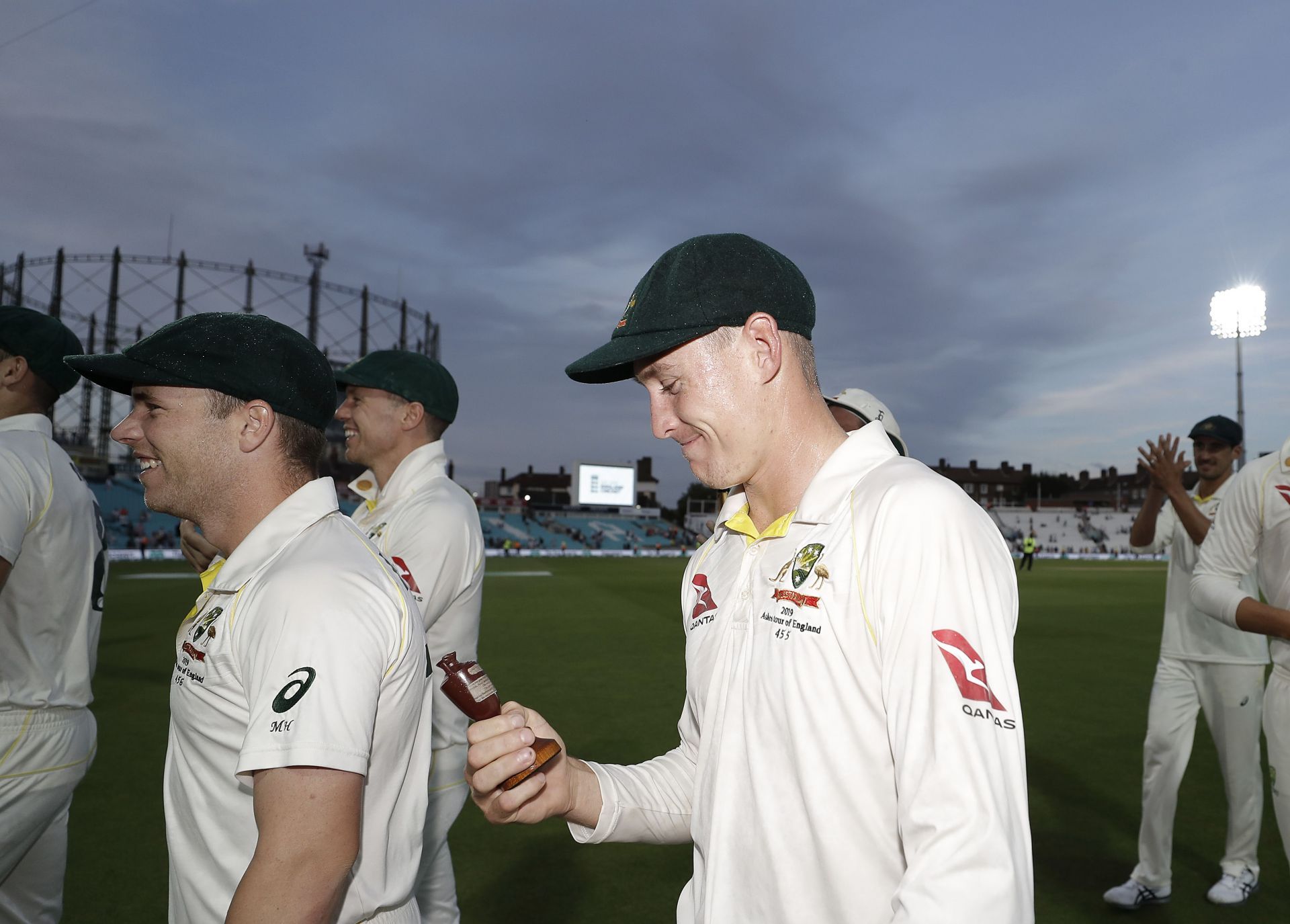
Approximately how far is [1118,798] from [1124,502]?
342ft

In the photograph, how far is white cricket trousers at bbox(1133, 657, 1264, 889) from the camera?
459 centimetres

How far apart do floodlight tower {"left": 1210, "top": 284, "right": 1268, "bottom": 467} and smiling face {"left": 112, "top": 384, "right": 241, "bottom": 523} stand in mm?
31076

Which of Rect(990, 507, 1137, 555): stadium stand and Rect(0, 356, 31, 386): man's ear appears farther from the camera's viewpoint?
Rect(990, 507, 1137, 555): stadium stand

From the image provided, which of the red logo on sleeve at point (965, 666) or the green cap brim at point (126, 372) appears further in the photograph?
the green cap brim at point (126, 372)

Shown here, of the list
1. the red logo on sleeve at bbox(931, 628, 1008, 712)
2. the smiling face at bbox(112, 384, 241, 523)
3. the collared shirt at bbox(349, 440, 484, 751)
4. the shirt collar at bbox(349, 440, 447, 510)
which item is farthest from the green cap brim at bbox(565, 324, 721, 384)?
the shirt collar at bbox(349, 440, 447, 510)

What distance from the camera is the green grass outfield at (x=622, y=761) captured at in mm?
4621

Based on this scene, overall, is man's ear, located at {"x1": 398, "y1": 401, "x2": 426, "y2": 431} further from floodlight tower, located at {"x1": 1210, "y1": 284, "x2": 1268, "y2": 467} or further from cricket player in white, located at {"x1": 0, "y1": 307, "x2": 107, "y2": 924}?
floodlight tower, located at {"x1": 1210, "y1": 284, "x2": 1268, "y2": 467}

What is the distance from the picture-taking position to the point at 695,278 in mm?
1734

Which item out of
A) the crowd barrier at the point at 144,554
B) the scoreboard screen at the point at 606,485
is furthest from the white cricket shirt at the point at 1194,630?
the scoreboard screen at the point at 606,485

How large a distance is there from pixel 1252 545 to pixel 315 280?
59.6m

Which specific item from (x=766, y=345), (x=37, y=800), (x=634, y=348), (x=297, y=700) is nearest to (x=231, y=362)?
(x=297, y=700)

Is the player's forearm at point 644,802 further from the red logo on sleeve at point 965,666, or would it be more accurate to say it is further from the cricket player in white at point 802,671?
the red logo on sleeve at point 965,666

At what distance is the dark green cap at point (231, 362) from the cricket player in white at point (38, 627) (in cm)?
118

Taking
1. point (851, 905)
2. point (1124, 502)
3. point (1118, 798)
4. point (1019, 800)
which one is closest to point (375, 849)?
point (851, 905)
